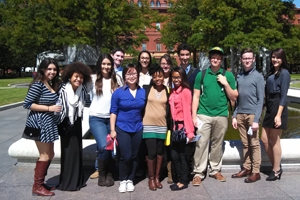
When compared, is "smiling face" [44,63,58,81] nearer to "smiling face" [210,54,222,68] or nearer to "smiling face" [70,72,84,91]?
"smiling face" [70,72,84,91]

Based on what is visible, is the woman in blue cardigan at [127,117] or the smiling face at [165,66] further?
the smiling face at [165,66]

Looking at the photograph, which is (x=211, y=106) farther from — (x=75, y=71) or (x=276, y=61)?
(x=75, y=71)

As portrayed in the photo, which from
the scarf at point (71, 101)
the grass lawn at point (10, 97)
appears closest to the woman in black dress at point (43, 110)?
the scarf at point (71, 101)

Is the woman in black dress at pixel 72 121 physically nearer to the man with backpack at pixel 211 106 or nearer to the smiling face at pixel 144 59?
the smiling face at pixel 144 59

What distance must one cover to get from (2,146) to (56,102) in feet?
11.7

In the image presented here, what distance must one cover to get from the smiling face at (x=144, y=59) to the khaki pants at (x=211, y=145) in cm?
113

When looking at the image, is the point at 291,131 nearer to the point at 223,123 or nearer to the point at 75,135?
the point at 223,123

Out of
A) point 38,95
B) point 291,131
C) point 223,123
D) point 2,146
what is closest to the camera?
point 38,95

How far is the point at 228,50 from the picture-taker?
103ft

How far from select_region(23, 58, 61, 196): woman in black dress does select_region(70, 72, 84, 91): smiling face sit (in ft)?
0.77

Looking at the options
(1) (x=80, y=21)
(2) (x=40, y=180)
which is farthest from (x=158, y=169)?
(1) (x=80, y=21)

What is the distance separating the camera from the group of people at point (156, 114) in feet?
14.3

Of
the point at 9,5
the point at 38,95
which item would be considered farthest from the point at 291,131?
the point at 9,5

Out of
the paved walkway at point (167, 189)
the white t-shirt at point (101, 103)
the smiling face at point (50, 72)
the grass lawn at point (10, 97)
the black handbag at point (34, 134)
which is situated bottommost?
the paved walkway at point (167, 189)
